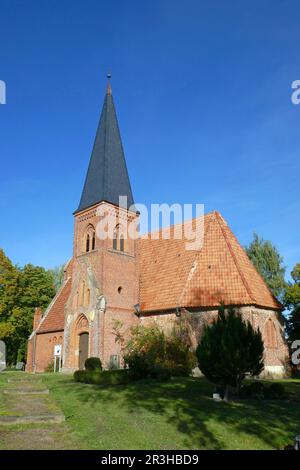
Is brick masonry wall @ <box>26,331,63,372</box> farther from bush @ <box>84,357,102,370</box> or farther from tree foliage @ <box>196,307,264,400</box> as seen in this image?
tree foliage @ <box>196,307,264,400</box>

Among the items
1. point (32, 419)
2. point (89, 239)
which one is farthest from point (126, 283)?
point (32, 419)

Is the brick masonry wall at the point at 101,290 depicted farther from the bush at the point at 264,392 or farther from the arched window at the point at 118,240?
the bush at the point at 264,392

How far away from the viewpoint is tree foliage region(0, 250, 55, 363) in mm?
43875

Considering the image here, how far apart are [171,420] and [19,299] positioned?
37539 mm

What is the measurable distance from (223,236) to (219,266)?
8.77 ft

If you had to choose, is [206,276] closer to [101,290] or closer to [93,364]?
[101,290]

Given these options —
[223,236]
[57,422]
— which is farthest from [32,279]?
[57,422]

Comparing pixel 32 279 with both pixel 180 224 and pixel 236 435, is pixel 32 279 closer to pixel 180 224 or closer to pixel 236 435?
pixel 180 224

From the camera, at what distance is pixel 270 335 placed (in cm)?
2734

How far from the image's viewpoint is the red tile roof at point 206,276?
88.8ft

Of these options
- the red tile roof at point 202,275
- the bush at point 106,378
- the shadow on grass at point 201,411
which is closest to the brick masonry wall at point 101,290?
the red tile roof at point 202,275

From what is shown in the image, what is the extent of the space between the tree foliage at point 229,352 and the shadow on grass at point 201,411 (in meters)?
0.93

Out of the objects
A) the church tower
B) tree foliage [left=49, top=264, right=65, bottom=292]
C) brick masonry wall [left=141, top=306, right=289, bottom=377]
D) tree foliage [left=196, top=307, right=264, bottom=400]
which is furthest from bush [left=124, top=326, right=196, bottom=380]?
tree foliage [left=49, top=264, right=65, bottom=292]

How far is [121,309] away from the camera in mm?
30359
